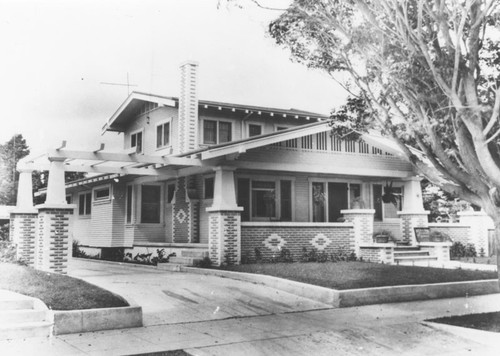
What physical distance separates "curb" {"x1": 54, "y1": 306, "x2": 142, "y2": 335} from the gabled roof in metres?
12.8

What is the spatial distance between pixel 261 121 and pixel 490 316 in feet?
45.1

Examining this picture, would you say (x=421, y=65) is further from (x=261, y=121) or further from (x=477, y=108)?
(x=261, y=121)

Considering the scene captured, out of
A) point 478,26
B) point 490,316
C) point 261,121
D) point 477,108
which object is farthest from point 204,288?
point 261,121

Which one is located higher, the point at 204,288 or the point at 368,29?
the point at 368,29

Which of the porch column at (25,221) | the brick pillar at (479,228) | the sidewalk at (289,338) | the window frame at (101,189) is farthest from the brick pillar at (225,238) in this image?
the brick pillar at (479,228)

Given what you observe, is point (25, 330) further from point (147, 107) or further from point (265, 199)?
point (147, 107)

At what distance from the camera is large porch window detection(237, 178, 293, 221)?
744 inches

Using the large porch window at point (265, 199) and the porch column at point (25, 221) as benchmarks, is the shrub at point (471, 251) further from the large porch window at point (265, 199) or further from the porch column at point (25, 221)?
the porch column at point (25, 221)

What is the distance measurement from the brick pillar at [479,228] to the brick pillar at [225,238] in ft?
32.4

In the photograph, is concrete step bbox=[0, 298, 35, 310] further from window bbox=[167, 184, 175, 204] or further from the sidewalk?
window bbox=[167, 184, 175, 204]

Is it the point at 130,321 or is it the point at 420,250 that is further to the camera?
the point at 420,250

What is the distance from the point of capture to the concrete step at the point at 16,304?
822cm

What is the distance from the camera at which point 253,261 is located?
16625 mm

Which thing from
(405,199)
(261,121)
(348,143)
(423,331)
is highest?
(261,121)
